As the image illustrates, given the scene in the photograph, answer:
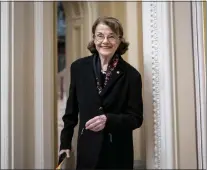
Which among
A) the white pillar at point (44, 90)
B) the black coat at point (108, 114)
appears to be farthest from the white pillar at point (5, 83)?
the black coat at point (108, 114)

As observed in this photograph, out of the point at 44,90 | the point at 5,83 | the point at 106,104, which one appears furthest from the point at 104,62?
the point at 5,83

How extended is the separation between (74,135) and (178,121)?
1.11ft

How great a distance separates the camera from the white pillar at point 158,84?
100 centimetres

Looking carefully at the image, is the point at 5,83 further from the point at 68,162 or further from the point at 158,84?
the point at 158,84

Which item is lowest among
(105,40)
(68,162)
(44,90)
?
(68,162)

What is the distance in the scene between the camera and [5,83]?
3.42ft

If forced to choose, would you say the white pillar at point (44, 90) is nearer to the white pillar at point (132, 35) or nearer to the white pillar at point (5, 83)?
the white pillar at point (5, 83)

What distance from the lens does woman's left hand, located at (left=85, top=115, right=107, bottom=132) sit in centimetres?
93

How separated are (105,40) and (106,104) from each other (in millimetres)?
196

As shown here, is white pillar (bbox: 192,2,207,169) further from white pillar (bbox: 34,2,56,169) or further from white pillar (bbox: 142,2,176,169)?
white pillar (bbox: 34,2,56,169)

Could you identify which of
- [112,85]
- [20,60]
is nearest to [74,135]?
[112,85]

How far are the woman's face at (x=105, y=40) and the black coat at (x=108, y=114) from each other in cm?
5

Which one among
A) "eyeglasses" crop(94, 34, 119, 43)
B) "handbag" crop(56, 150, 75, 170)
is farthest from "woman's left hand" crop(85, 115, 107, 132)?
"eyeglasses" crop(94, 34, 119, 43)

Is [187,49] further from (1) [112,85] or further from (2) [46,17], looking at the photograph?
(2) [46,17]
